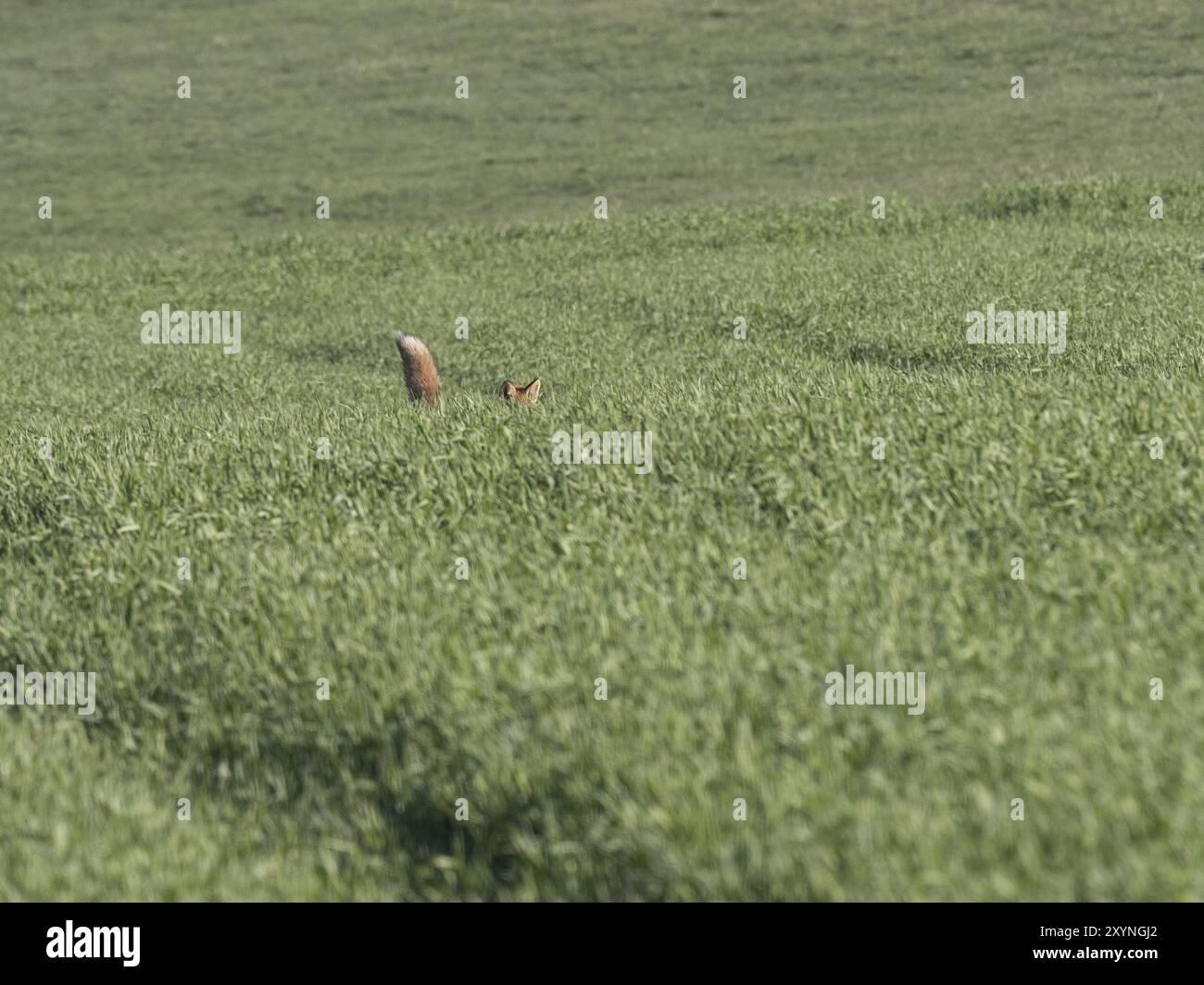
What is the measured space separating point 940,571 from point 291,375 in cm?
1318

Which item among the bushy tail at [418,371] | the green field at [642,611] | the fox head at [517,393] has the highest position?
the bushy tail at [418,371]

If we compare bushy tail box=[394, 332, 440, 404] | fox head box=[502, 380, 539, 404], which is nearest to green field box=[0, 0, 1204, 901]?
fox head box=[502, 380, 539, 404]

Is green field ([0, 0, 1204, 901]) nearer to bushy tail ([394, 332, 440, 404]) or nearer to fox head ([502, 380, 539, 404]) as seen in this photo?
fox head ([502, 380, 539, 404])

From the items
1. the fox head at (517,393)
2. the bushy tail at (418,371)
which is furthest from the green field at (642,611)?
the bushy tail at (418,371)

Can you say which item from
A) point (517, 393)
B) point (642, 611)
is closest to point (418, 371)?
point (517, 393)

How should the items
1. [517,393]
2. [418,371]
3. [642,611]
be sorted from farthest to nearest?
[418,371] → [517,393] → [642,611]

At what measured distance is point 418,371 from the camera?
1163 centimetres

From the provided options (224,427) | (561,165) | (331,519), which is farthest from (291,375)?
(561,165)

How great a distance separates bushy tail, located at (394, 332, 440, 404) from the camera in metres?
11.6

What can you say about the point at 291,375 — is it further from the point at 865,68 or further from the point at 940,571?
the point at 865,68

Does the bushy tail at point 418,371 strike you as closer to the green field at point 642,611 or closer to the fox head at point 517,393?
the green field at point 642,611

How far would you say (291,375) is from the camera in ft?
58.3

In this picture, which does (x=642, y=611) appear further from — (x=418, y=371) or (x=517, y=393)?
(x=418, y=371)

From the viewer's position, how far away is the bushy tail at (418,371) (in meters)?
11.6
